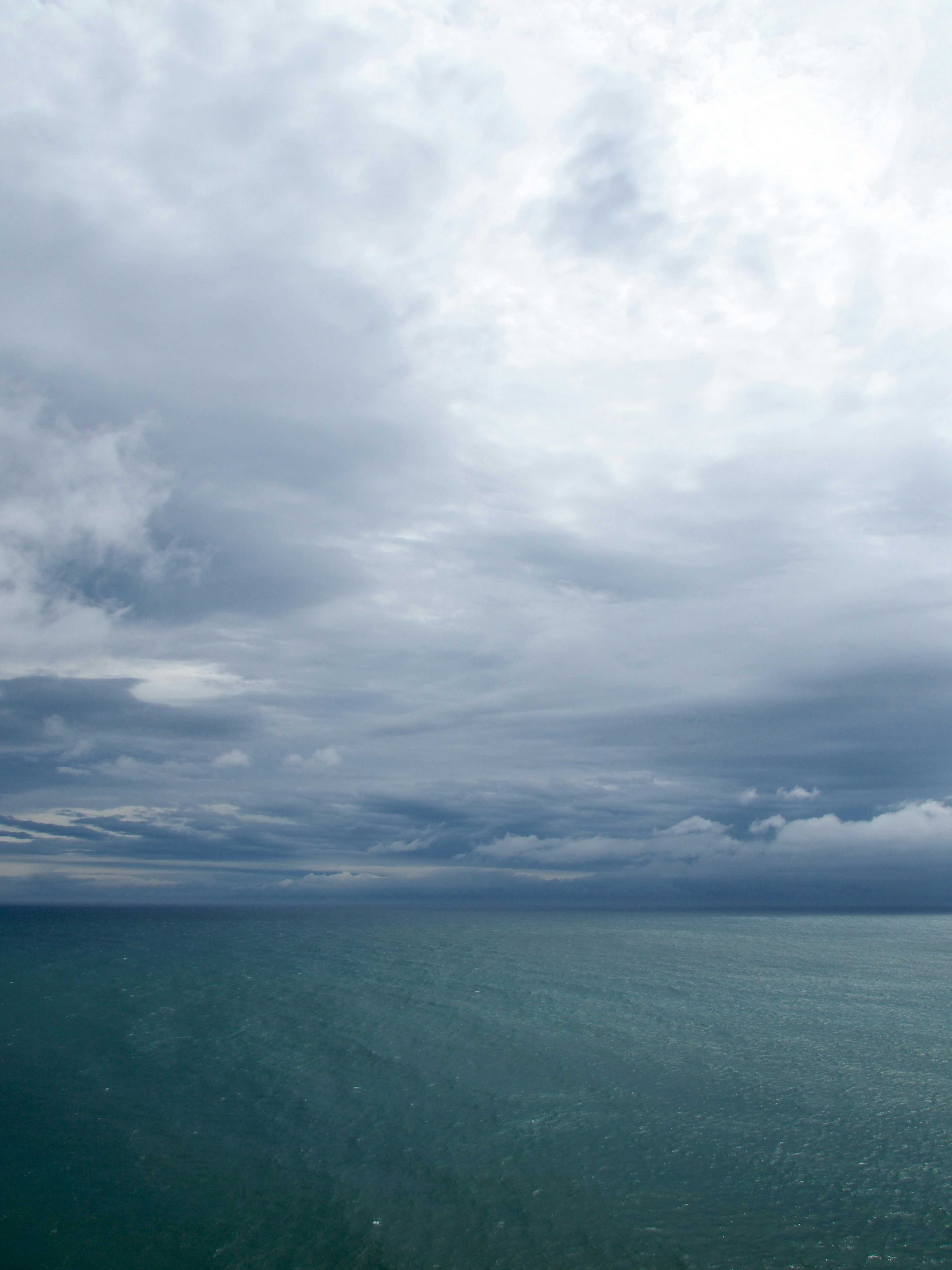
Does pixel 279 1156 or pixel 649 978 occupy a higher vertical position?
pixel 279 1156

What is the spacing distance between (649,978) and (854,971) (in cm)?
3499

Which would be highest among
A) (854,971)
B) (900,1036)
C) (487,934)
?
(900,1036)

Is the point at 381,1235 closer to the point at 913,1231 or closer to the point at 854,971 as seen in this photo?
the point at 913,1231

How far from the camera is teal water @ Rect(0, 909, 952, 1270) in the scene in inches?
965

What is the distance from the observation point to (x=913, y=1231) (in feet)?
83.7

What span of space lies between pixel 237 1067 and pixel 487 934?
502ft

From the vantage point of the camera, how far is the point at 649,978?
93688 millimetres

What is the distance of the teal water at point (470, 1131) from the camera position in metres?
24.5

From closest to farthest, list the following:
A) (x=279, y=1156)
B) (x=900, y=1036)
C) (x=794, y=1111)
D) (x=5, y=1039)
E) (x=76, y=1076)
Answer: (x=279, y=1156)
(x=794, y=1111)
(x=76, y=1076)
(x=5, y=1039)
(x=900, y=1036)

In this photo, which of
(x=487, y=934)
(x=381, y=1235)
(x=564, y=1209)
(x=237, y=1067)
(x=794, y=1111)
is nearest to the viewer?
(x=381, y=1235)

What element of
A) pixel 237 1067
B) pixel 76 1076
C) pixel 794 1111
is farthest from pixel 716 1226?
pixel 76 1076

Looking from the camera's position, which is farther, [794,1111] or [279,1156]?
[794,1111]

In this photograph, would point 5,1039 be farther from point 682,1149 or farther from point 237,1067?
point 682,1149

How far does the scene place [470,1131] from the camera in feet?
114
